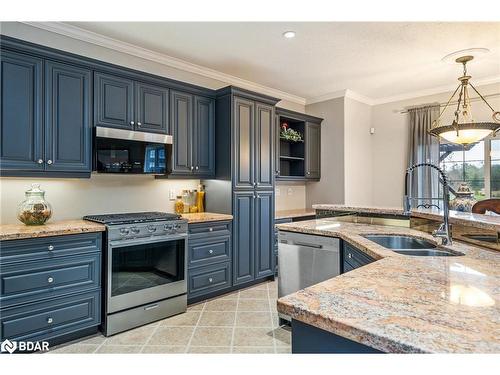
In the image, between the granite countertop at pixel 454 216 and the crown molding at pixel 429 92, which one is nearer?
the granite countertop at pixel 454 216

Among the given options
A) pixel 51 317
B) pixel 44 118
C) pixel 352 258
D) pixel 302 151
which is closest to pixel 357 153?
pixel 302 151

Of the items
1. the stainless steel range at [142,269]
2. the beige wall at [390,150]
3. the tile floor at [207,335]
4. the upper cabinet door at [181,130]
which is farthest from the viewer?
the beige wall at [390,150]

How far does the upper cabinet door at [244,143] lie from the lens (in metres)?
3.72

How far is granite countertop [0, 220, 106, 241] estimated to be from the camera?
7.20 feet

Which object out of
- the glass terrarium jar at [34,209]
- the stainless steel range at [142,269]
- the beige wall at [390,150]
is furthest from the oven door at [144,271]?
the beige wall at [390,150]

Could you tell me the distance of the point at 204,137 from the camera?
12.3 ft

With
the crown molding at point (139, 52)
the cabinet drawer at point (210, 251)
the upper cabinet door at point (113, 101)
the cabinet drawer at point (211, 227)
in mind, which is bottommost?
the cabinet drawer at point (210, 251)

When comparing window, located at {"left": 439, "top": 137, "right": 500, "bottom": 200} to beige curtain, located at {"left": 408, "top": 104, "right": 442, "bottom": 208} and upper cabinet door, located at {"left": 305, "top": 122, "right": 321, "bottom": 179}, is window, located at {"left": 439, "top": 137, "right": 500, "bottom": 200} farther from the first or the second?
upper cabinet door, located at {"left": 305, "top": 122, "right": 321, "bottom": 179}

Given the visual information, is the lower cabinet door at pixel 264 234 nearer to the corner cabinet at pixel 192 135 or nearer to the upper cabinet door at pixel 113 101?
the corner cabinet at pixel 192 135

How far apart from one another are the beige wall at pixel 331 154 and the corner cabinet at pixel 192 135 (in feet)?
7.47

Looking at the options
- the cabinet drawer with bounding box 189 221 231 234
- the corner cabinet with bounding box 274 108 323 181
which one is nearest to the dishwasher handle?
the cabinet drawer with bounding box 189 221 231 234

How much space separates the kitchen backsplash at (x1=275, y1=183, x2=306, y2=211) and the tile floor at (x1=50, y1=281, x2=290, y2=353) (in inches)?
83.9

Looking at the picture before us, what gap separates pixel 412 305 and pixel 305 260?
168 centimetres
